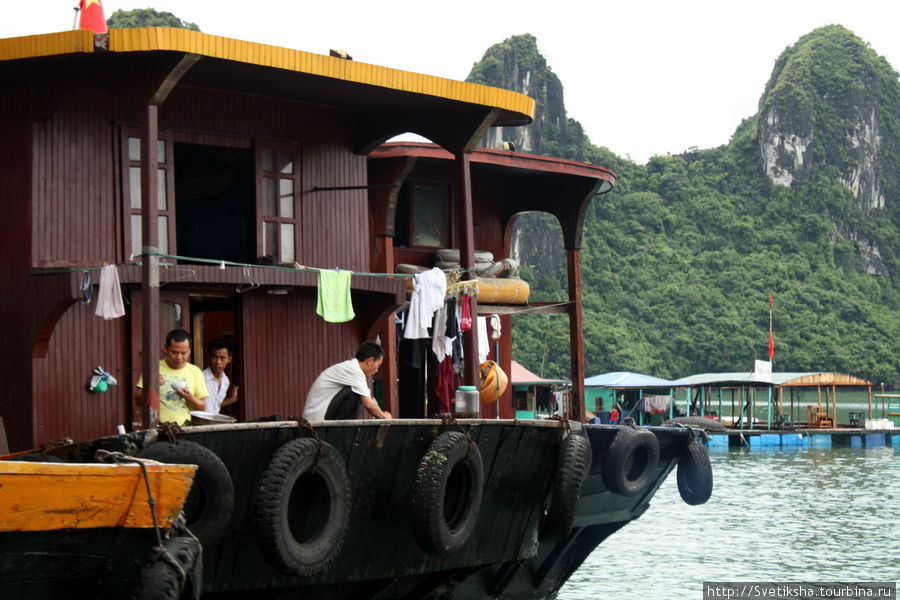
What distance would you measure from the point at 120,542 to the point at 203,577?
4.56ft

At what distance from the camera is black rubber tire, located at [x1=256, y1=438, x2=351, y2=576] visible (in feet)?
20.7

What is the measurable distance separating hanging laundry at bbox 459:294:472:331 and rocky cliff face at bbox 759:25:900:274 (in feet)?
271

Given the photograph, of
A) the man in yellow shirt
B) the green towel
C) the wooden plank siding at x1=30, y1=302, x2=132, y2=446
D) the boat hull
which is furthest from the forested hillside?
the man in yellow shirt

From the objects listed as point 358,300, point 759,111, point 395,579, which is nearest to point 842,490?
point 358,300

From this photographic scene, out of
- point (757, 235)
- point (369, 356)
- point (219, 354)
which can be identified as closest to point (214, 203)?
point (219, 354)

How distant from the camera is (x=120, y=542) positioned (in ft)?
16.9

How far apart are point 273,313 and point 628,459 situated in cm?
320

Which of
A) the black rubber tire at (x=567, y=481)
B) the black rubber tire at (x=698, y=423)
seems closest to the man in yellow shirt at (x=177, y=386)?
Answer: the black rubber tire at (x=567, y=481)

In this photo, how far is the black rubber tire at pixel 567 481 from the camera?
843cm

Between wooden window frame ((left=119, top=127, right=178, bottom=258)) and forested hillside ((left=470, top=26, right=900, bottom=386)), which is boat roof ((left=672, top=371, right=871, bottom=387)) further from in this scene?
wooden window frame ((left=119, top=127, right=178, bottom=258))

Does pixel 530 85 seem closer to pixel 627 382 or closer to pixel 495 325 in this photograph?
pixel 627 382

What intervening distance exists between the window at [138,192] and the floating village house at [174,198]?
0.01m

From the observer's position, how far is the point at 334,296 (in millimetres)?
9086

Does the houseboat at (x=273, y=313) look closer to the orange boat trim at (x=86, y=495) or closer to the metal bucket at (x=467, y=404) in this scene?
the metal bucket at (x=467, y=404)
